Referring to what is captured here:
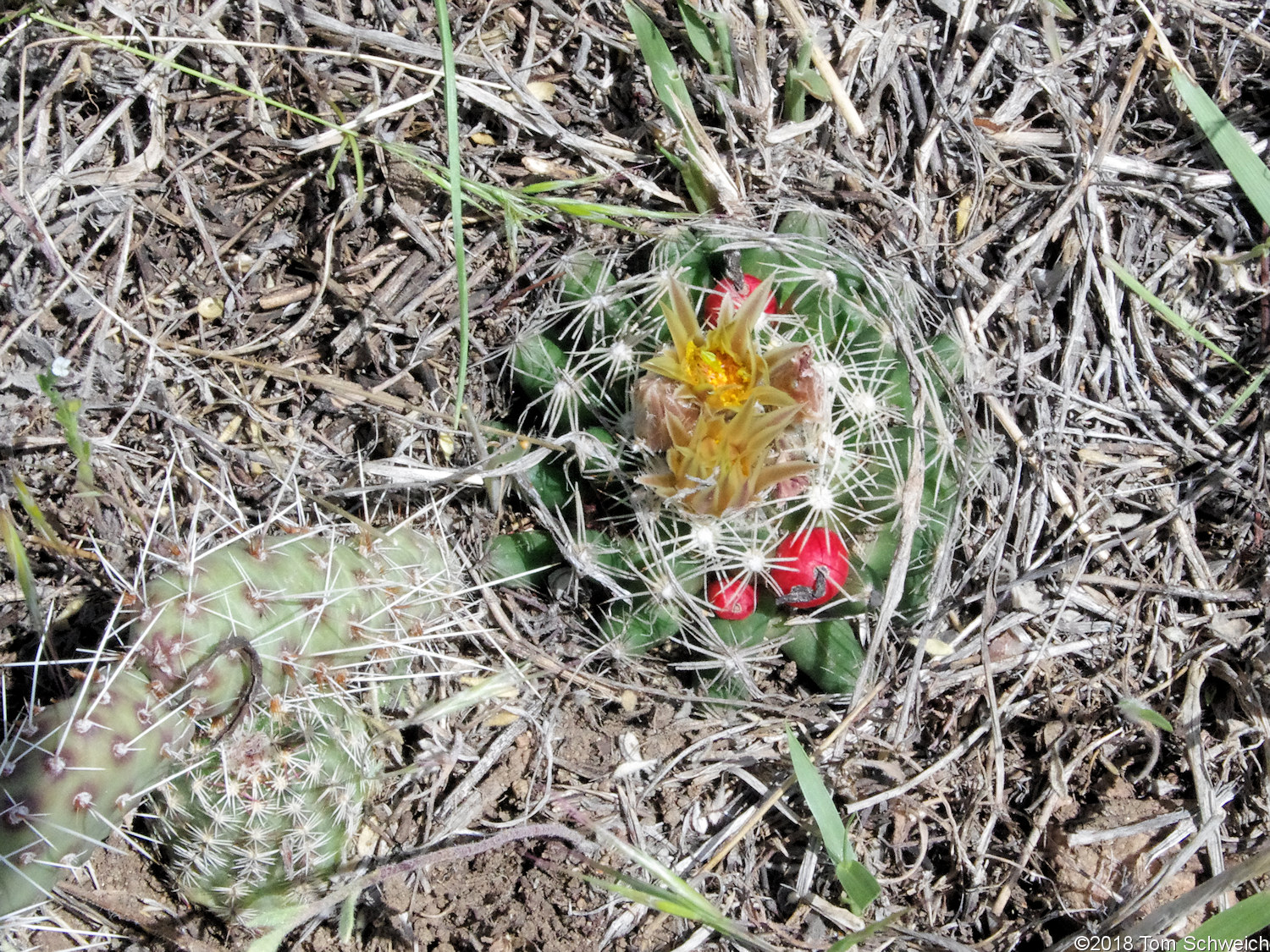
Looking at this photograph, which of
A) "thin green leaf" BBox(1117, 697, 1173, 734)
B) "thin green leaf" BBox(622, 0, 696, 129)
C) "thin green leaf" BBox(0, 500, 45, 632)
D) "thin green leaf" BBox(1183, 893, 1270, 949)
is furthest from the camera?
"thin green leaf" BBox(622, 0, 696, 129)

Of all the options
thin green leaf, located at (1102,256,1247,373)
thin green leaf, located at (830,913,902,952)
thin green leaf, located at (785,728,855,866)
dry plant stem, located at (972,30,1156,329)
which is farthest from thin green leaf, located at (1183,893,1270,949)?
dry plant stem, located at (972,30,1156,329)

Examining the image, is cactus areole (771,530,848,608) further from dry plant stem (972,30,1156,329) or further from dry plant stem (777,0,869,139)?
dry plant stem (777,0,869,139)

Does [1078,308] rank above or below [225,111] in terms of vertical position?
below

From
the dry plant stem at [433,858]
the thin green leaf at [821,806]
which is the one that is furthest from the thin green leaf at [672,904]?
the thin green leaf at [821,806]

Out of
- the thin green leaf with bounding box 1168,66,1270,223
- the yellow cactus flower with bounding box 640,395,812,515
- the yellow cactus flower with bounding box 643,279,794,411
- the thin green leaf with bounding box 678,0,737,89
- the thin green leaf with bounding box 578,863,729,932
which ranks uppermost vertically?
the thin green leaf with bounding box 678,0,737,89

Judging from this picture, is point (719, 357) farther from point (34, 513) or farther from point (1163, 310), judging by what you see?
point (34, 513)

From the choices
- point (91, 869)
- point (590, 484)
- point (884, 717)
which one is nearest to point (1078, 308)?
point (884, 717)

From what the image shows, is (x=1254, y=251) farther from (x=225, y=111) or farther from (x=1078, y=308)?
(x=225, y=111)
